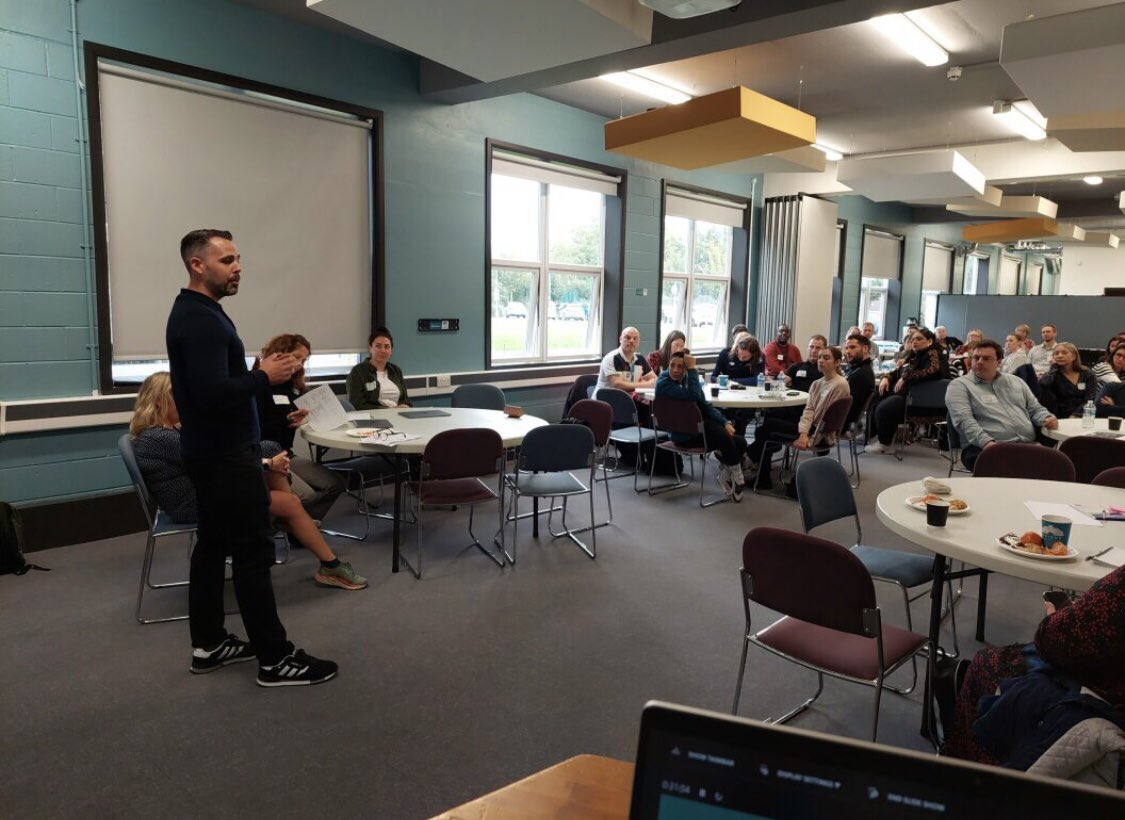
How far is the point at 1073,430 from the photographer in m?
4.79

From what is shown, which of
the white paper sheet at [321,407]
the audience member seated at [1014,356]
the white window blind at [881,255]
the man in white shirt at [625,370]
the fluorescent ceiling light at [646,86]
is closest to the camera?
the white paper sheet at [321,407]

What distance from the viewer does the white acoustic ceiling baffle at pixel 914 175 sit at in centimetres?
739

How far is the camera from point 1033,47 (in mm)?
4469

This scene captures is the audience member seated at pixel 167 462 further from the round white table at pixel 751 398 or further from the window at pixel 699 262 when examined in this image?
the window at pixel 699 262

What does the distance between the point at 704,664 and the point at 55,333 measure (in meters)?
4.07

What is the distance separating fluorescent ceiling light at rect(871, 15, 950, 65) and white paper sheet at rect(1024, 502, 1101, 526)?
12.5ft

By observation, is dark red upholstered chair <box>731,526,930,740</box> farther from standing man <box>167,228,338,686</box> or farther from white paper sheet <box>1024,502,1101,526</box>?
Answer: standing man <box>167,228,338,686</box>

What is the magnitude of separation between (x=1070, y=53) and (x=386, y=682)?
5134mm

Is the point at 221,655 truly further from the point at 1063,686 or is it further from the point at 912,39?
the point at 912,39

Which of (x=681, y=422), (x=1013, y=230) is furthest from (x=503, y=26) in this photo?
(x=1013, y=230)

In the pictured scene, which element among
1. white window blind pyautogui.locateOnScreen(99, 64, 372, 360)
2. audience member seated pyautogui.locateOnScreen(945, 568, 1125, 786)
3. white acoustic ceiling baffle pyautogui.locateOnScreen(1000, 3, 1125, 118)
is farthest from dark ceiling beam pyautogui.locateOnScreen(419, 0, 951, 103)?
audience member seated pyautogui.locateOnScreen(945, 568, 1125, 786)

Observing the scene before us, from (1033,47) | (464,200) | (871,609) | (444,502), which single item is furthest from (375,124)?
(871,609)

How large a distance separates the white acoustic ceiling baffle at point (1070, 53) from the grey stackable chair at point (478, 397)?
408 cm

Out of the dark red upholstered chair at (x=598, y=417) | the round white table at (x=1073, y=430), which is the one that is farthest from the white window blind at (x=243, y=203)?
the round white table at (x=1073, y=430)
